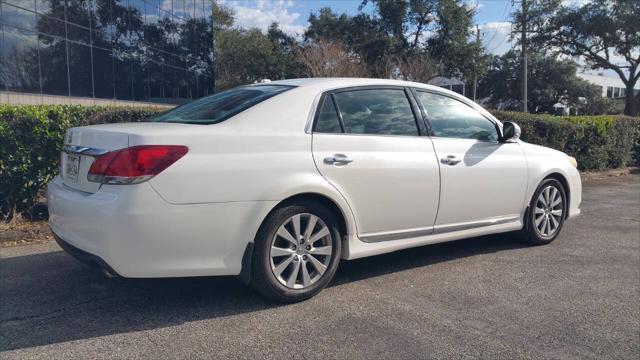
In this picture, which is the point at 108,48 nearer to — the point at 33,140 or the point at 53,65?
the point at 53,65

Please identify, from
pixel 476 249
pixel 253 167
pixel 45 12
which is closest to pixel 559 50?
pixel 45 12

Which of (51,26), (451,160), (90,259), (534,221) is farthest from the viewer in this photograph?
(51,26)

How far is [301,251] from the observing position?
4078 millimetres

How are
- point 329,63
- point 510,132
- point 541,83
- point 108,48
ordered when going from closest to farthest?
point 510,132
point 108,48
point 329,63
point 541,83

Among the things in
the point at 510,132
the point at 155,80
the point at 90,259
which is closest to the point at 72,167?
the point at 90,259

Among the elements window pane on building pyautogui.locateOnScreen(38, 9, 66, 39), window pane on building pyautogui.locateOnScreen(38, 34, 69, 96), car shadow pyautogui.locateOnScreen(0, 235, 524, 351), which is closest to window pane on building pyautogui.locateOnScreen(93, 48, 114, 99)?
window pane on building pyautogui.locateOnScreen(38, 34, 69, 96)

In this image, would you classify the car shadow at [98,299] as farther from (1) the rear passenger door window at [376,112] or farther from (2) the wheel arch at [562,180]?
(2) the wheel arch at [562,180]

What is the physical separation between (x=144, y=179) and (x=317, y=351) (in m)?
1.47

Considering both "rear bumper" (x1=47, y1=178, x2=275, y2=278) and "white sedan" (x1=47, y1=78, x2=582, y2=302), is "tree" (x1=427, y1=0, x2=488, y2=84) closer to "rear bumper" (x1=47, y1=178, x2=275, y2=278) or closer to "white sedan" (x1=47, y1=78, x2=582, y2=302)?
"white sedan" (x1=47, y1=78, x2=582, y2=302)

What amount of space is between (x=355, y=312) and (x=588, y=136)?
1071cm

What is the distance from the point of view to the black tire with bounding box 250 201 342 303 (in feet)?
12.8

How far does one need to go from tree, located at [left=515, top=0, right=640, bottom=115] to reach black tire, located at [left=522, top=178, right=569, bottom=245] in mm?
27080

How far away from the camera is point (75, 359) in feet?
→ 10.5

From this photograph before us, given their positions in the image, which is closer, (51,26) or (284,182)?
(284,182)
